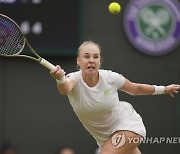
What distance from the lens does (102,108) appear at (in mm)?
4305

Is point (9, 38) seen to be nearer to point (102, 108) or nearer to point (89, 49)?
point (89, 49)

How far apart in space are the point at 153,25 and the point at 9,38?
9.21ft

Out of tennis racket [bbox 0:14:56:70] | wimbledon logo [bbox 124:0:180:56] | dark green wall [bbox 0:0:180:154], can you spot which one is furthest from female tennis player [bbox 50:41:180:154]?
wimbledon logo [bbox 124:0:180:56]

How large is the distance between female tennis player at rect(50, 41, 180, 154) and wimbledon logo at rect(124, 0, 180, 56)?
231cm

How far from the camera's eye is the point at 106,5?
6.76 meters

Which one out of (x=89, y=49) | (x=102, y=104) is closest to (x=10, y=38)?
(x=89, y=49)

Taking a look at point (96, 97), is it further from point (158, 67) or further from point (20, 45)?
point (158, 67)

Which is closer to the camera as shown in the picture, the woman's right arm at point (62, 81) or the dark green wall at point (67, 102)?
the woman's right arm at point (62, 81)

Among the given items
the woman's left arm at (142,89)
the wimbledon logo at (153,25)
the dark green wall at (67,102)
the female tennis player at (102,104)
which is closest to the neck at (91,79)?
the female tennis player at (102,104)

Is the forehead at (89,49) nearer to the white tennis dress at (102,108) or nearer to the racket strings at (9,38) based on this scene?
the white tennis dress at (102,108)

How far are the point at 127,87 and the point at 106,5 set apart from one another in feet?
7.93

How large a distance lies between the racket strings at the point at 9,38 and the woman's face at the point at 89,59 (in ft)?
1.55

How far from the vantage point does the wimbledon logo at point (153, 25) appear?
6.80 meters

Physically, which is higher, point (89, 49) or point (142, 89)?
point (89, 49)
